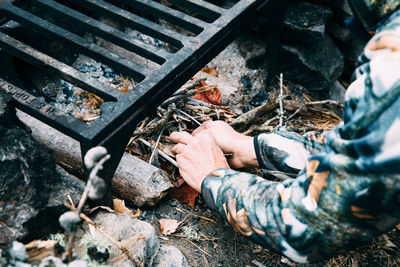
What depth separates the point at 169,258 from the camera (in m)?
1.64

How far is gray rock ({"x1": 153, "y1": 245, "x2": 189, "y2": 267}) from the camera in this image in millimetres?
1605

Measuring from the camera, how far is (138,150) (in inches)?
88.0

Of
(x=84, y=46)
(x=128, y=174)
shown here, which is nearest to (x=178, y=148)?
(x=128, y=174)

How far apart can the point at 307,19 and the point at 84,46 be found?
67.4 inches

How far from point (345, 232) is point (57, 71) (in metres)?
1.28

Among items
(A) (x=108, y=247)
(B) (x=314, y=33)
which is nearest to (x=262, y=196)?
(A) (x=108, y=247)

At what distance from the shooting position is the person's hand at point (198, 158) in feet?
6.11

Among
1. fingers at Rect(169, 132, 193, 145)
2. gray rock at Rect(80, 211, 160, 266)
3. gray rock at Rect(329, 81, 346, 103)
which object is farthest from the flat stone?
gray rock at Rect(329, 81, 346, 103)

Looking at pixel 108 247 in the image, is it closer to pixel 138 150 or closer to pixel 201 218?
pixel 201 218

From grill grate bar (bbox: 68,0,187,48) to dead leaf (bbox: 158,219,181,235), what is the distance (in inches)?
33.6

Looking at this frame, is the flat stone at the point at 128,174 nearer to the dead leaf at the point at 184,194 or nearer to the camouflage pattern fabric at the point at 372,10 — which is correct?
the dead leaf at the point at 184,194

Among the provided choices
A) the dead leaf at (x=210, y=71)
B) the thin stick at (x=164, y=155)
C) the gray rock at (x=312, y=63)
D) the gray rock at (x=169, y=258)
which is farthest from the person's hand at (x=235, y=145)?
the gray rock at (x=312, y=63)

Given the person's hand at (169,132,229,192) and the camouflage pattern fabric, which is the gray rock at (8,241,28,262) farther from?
the camouflage pattern fabric

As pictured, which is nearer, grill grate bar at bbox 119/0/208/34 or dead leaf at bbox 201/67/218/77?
grill grate bar at bbox 119/0/208/34
